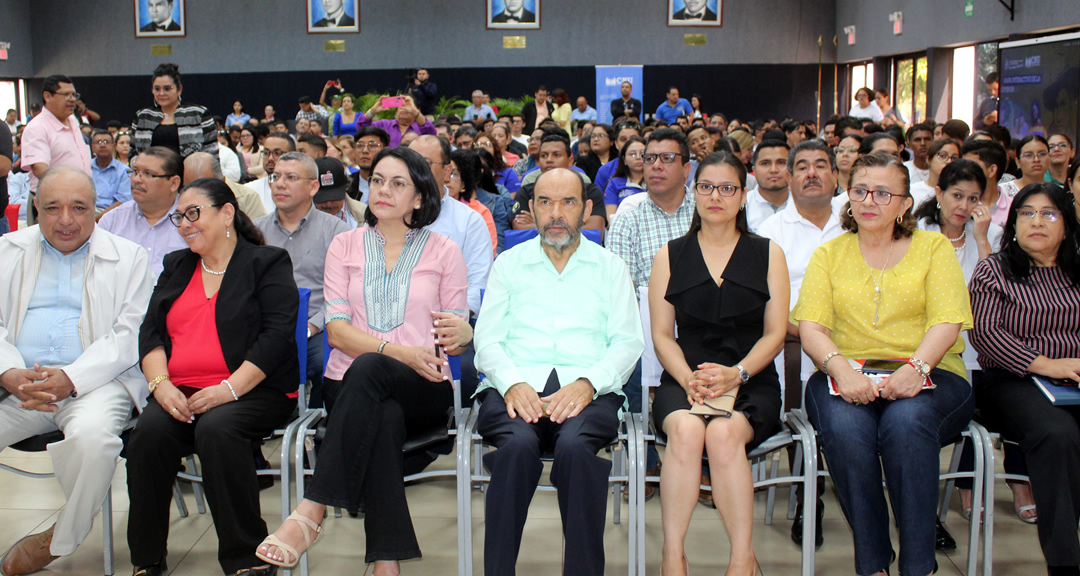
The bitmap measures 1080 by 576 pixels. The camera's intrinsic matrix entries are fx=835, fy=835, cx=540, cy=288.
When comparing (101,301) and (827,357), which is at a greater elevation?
(101,301)

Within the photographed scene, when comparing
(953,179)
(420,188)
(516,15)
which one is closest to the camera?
(420,188)

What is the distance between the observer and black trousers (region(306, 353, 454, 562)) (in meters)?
2.44

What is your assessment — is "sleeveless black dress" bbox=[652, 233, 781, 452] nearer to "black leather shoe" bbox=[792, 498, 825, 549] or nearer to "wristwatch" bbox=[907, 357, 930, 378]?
"wristwatch" bbox=[907, 357, 930, 378]

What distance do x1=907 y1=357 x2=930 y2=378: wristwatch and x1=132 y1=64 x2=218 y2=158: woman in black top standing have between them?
4277 mm

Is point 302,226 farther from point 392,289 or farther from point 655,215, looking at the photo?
point 655,215

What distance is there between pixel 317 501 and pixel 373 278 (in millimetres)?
785

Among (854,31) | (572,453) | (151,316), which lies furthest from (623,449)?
(854,31)

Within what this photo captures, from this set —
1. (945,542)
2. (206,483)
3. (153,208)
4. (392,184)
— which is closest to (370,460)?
(206,483)

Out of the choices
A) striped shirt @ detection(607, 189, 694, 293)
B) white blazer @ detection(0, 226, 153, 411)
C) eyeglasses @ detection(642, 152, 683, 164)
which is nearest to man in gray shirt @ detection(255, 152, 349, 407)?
white blazer @ detection(0, 226, 153, 411)

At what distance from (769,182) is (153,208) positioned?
9.19 ft

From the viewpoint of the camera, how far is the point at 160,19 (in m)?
16.8

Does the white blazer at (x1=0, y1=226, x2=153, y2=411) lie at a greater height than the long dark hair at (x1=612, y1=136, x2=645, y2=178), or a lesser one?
lesser

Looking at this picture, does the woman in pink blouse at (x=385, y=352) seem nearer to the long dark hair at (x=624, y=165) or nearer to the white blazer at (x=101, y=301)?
the white blazer at (x=101, y=301)

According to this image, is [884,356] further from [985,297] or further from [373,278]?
[373,278]
